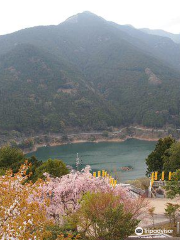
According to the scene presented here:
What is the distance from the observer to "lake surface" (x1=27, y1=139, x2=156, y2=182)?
188 feet

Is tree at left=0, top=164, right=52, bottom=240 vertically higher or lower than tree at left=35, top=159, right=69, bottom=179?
higher

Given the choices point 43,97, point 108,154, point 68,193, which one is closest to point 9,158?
point 68,193

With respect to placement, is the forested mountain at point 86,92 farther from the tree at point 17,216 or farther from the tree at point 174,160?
the tree at point 17,216

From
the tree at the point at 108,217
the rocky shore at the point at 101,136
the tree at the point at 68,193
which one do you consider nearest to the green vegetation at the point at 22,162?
the tree at the point at 68,193

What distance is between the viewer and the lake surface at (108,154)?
5738 centimetres

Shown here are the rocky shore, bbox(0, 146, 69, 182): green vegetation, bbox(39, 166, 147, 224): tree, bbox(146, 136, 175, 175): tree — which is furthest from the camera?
the rocky shore

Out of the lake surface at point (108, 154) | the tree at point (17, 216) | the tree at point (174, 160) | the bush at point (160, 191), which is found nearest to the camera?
the tree at point (17, 216)

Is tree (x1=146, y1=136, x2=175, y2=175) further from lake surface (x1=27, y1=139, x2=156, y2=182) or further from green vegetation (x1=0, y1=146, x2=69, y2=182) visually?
lake surface (x1=27, y1=139, x2=156, y2=182)

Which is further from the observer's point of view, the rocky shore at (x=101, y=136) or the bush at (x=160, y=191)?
the rocky shore at (x=101, y=136)

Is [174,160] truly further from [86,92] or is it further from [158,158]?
[86,92]

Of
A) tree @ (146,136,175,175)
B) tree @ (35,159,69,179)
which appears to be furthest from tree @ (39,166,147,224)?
tree @ (146,136,175,175)

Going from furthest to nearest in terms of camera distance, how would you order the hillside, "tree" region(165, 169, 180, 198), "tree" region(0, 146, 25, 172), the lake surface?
the hillside
the lake surface
"tree" region(0, 146, 25, 172)
"tree" region(165, 169, 180, 198)

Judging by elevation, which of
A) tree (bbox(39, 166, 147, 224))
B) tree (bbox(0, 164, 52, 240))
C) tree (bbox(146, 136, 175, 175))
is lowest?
tree (bbox(146, 136, 175, 175))

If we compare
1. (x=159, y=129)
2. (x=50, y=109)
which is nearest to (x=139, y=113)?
(x=159, y=129)
